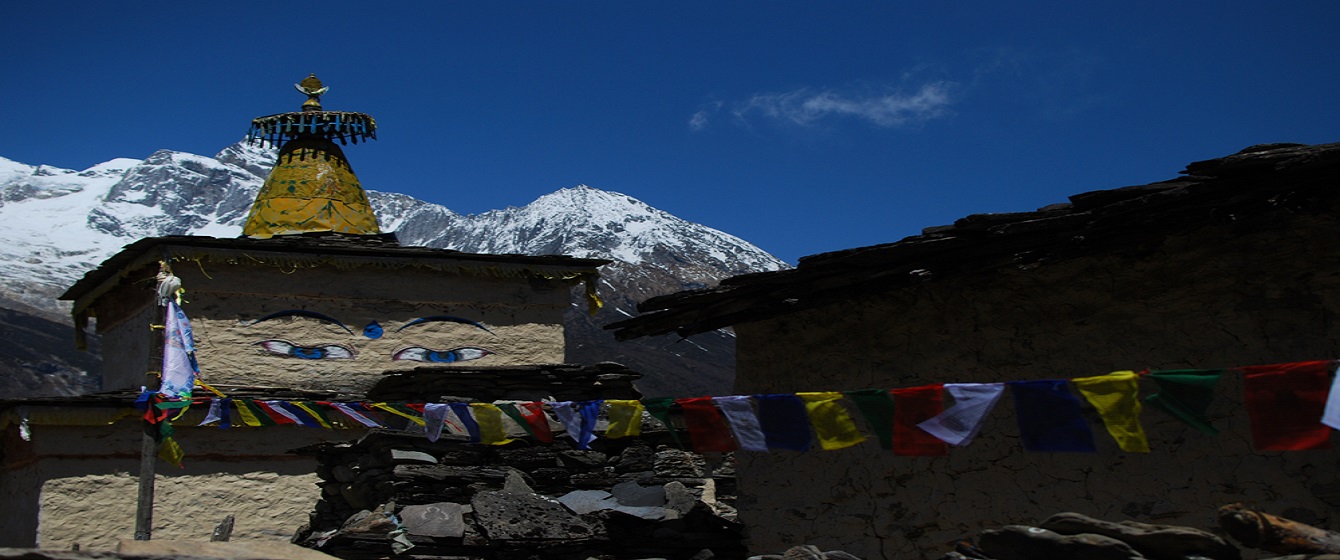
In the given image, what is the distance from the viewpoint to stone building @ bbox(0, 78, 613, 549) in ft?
46.9

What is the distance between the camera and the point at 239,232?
97.4 m

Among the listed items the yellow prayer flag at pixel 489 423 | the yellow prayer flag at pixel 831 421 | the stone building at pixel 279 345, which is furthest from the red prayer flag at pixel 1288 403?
the stone building at pixel 279 345

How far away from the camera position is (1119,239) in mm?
7832

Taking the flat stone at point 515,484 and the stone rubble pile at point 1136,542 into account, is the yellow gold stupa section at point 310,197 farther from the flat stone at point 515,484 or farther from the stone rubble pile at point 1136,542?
the stone rubble pile at point 1136,542

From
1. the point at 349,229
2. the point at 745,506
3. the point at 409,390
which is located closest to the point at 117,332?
the point at 349,229

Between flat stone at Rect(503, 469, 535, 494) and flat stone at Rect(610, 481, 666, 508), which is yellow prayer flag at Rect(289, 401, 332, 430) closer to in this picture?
flat stone at Rect(503, 469, 535, 494)

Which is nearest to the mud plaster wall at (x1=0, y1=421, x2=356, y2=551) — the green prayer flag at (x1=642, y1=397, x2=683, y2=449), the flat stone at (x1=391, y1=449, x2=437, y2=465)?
the flat stone at (x1=391, y1=449, x2=437, y2=465)

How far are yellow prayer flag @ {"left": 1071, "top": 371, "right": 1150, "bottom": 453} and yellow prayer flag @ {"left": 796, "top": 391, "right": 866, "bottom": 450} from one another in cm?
177

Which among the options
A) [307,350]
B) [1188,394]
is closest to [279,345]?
[307,350]

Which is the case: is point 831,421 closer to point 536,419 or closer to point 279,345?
point 536,419

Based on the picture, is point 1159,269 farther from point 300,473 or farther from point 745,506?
point 300,473

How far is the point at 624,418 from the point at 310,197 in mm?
9736

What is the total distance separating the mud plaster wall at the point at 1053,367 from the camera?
23.9ft

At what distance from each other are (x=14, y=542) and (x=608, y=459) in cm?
755
